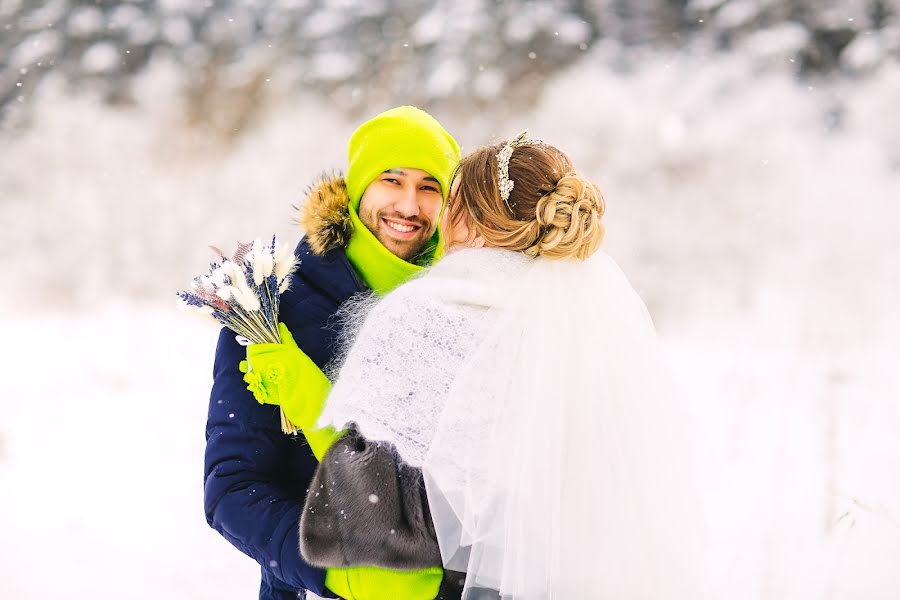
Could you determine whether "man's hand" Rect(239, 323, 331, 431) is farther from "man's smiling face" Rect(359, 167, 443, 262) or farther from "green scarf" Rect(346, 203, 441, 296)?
A: "man's smiling face" Rect(359, 167, 443, 262)

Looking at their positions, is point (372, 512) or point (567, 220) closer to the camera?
point (372, 512)

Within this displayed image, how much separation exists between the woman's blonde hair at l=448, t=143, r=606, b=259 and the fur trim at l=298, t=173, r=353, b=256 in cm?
60

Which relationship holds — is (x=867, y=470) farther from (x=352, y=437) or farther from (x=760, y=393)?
(x=352, y=437)

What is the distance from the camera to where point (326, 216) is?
2.09m

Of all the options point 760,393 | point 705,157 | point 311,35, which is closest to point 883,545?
point 760,393

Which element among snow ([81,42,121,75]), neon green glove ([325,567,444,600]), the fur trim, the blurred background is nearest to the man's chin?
the fur trim

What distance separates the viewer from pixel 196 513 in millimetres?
5602

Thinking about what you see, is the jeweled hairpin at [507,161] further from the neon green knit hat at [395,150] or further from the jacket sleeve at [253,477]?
the jacket sleeve at [253,477]

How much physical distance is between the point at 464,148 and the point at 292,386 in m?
5.48

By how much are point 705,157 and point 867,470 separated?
3680 millimetres

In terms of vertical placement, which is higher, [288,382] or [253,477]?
[288,382]

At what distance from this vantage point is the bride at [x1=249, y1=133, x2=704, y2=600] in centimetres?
130

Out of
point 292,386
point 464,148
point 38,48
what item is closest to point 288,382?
point 292,386

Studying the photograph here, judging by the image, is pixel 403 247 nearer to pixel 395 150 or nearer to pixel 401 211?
pixel 401 211
